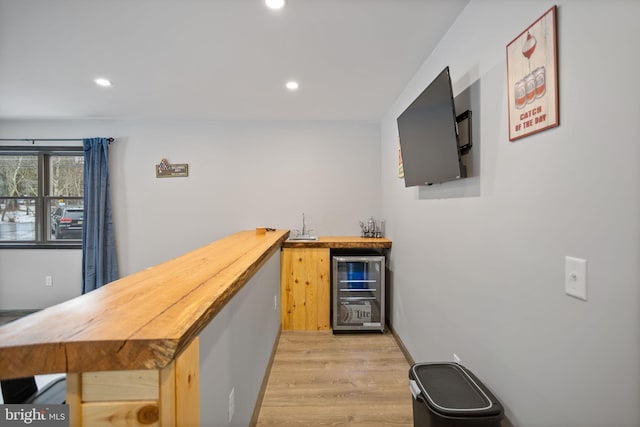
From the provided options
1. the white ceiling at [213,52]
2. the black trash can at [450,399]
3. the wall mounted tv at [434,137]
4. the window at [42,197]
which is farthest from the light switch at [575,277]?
the window at [42,197]

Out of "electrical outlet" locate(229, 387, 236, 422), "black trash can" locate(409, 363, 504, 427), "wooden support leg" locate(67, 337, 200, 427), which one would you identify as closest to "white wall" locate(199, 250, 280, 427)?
"electrical outlet" locate(229, 387, 236, 422)

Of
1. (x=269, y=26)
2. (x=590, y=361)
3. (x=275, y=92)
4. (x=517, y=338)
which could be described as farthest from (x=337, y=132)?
(x=590, y=361)

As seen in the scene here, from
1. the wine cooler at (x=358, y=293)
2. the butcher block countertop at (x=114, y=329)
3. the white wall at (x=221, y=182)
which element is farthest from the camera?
the white wall at (x=221, y=182)

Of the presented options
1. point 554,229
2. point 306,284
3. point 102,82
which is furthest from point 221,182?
point 554,229

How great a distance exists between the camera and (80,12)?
1.70m

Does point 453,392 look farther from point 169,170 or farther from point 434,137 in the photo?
point 169,170

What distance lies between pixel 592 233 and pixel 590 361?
0.41 m

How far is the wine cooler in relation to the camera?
3172 mm

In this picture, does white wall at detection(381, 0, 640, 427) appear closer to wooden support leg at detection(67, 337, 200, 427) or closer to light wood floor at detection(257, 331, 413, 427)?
light wood floor at detection(257, 331, 413, 427)

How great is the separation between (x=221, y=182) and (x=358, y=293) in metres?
2.33

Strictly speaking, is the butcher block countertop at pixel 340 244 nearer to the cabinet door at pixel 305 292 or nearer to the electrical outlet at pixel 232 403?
the cabinet door at pixel 305 292

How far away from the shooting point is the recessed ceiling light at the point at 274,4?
1.59 m

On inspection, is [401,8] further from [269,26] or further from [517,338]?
[517,338]

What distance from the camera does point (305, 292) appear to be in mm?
3258
